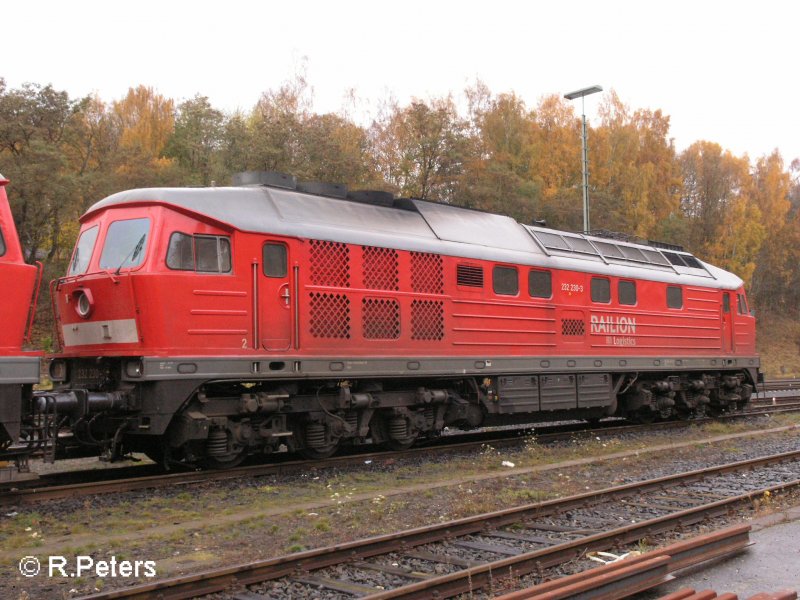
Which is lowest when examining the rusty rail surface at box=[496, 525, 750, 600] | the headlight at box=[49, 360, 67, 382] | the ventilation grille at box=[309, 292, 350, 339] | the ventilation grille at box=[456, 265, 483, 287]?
the rusty rail surface at box=[496, 525, 750, 600]

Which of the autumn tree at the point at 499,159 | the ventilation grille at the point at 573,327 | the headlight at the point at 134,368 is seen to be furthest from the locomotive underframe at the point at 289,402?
the autumn tree at the point at 499,159

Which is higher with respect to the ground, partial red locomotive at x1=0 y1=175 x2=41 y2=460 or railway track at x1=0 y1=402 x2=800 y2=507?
partial red locomotive at x1=0 y1=175 x2=41 y2=460

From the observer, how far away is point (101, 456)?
10.5m

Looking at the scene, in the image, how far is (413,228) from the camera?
13.1 metres

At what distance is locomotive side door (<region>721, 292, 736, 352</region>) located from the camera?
2000 cm

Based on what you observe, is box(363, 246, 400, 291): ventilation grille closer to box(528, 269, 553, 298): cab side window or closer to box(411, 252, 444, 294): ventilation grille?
box(411, 252, 444, 294): ventilation grille

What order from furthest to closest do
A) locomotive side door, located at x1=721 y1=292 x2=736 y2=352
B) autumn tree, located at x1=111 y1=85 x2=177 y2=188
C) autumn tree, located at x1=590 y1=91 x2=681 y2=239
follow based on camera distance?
autumn tree, located at x1=590 y1=91 x2=681 y2=239 < autumn tree, located at x1=111 y1=85 x2=177 y2=188 < locomotive side door, located at x1=721 y1=292 x2=736 y2=352

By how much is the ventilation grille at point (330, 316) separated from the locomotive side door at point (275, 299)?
40 cm

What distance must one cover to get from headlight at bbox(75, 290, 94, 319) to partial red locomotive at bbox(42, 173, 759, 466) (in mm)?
24

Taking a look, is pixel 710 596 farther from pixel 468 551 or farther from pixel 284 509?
pixel 284 509

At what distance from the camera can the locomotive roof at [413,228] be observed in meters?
10.8

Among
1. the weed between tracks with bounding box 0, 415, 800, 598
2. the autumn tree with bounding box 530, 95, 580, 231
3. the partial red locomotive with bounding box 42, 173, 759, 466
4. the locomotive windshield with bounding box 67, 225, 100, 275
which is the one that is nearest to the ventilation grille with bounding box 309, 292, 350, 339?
the partial red locomotive with bounding box 42, 173, 759, 466

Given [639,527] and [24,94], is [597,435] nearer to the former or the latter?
[639,527]

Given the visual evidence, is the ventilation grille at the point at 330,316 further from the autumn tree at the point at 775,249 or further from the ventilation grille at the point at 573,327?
the autumn tree at the point at 775,249
